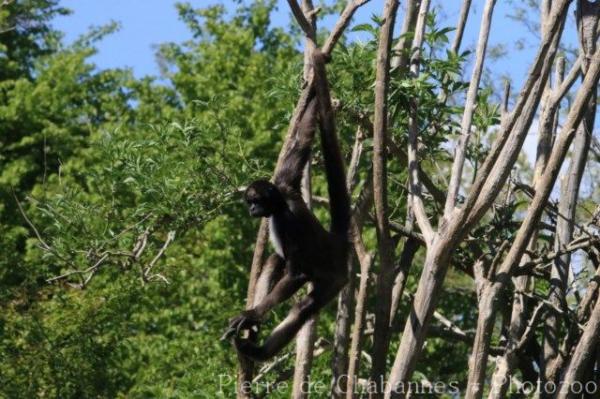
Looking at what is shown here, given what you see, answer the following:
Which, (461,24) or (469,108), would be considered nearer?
(469,108)

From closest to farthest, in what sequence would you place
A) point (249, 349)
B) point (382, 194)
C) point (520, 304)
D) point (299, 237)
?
point (382, 194), point (249, 349), point (299, 237), point (520, 304)

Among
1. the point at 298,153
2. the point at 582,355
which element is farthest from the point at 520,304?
the point at 298,153

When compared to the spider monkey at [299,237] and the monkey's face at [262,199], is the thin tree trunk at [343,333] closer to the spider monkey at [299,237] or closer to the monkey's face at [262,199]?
the spider monkey at [299,237]

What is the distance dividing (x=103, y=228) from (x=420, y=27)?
3.56 m

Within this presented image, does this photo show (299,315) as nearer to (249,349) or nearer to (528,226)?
(249,349)

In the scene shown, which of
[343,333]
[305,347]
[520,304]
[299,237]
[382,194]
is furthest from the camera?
[520,304]

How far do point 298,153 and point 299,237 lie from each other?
2.03ft

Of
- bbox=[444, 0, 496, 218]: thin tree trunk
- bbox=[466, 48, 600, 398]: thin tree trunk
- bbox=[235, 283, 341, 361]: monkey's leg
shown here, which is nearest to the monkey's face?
bbox=[235, 283, 341, 361]: monkey's leg

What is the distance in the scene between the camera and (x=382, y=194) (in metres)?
7.86

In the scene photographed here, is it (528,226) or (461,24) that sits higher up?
(461,24)

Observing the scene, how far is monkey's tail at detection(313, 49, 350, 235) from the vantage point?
7.67m

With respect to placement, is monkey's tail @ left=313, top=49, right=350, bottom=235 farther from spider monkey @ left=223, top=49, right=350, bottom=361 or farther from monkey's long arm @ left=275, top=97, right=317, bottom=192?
monkey's long arm @ left=275, top=97, right=317, bottom=192

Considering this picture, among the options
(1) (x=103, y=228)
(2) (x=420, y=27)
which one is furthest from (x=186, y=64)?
(2) (x=420, y=27)

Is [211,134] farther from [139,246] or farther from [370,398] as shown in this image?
[370,398]
